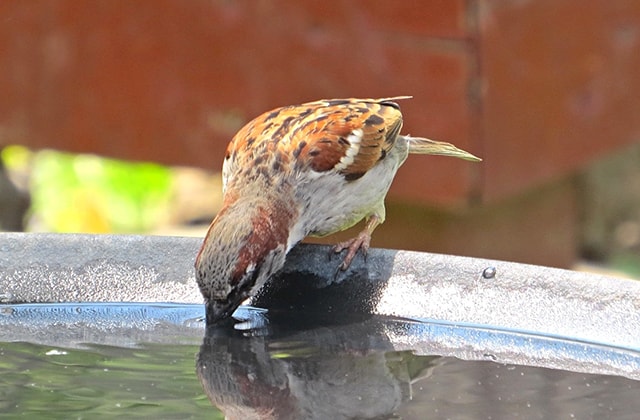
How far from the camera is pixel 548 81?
18.0ft

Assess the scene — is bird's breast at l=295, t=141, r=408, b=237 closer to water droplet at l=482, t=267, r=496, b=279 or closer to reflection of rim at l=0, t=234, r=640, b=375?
reflection of rim at l=0, t=234, r=640, b=375

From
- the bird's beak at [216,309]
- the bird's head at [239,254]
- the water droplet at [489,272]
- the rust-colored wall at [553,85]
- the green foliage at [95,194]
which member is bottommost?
the green foliage at [95,194]

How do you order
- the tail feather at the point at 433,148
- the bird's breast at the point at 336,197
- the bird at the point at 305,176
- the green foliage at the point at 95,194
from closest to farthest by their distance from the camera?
the bird at the point at 305,176, the bird's breast at the point at 336,197, the tail feather at the point at 433,148, the green foliage at the point at 95,194

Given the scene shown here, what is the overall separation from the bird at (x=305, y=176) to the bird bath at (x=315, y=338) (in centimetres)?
12

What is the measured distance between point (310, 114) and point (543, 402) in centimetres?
166

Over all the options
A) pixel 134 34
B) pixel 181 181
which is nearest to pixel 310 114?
pixel 134 34

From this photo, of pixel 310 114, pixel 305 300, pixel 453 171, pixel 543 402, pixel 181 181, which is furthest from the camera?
pixel 181 181

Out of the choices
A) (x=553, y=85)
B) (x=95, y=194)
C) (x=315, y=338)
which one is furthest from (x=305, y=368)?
(x=95, y=194)

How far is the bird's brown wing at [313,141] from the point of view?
397cm

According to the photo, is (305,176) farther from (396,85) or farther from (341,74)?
(341,74)

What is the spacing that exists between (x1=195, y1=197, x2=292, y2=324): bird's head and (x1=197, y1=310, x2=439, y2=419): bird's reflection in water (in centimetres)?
8

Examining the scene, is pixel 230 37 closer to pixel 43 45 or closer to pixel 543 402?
pixel 43 45

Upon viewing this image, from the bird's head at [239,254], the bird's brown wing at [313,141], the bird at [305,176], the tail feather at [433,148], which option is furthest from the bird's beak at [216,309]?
the tail feather at [433,148]

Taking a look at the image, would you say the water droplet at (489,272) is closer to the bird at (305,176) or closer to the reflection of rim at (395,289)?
the reflection of rim at (395,289)
